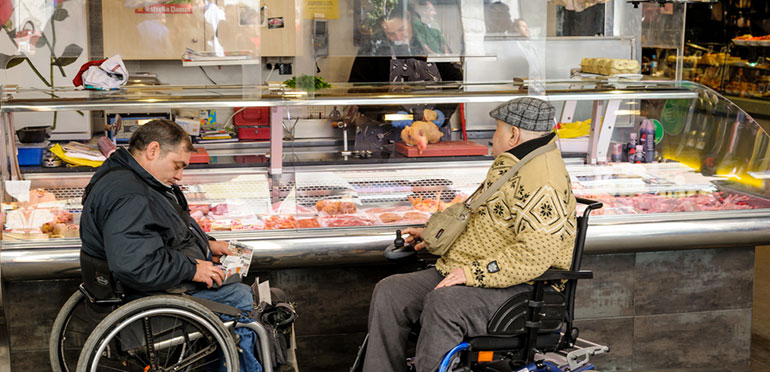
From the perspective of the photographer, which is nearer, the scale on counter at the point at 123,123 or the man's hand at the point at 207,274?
the man's hand at the point at 207,274

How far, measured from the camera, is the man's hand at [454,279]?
2877mm

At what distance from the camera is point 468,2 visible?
443 cm

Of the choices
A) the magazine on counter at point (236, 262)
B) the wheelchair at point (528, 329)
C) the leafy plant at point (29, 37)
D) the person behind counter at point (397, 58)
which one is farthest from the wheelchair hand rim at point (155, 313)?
the person behind counter at point (397, 58)

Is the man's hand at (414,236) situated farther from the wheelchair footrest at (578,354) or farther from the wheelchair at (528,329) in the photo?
the wheelchair footrest at (578,354)

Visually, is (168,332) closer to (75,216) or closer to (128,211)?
(128,211)

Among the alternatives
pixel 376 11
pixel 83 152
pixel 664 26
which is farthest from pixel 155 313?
pixel 664 26

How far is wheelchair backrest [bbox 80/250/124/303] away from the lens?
2807 millimetres

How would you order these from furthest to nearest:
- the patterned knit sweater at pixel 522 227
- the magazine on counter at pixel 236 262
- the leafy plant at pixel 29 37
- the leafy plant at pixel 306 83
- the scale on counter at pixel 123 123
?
1. the scale on counter at pixel 123 123
2. the leafy plant at pixel 306 83
3. the leafy plant at pixel 29 37
4. the magazine on counter at pixel 236 262
5. the patterned knit sweater at pixel 522 227

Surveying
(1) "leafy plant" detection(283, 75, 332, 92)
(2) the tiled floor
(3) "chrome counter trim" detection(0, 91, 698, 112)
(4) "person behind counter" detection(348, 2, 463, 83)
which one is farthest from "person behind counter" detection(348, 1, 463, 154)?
(2) the tiled floor

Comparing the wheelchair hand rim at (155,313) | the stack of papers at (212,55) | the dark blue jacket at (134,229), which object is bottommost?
the wheelchair hand rim at (155,313)

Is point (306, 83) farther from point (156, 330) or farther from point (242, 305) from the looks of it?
point (156, 330)

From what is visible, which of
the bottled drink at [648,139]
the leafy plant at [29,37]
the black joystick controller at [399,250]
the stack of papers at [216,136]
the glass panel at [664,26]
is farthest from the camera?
the glass panel at [664,26]

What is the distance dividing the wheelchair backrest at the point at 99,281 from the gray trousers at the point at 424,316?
928 mm

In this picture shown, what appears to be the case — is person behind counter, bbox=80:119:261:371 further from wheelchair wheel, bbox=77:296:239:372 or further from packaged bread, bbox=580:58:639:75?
packaged bread, bbox=580:58:639:75
